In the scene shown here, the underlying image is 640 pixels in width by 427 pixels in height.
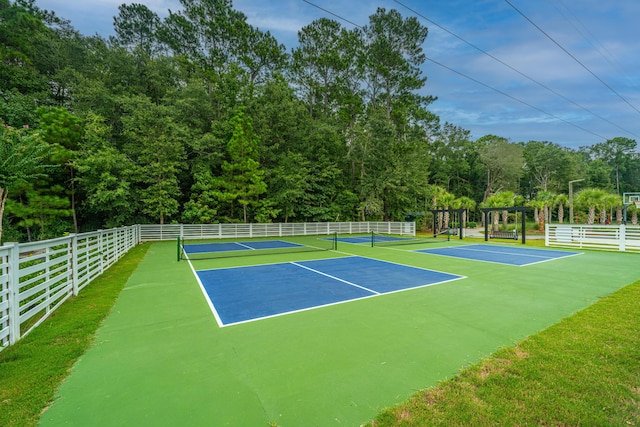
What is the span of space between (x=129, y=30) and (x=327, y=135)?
20.4 m

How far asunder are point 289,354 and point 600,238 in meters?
17.6

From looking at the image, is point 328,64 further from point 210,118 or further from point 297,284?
point 297,284

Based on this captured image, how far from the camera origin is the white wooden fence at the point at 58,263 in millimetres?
3521

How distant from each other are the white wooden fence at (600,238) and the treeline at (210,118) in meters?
12.2

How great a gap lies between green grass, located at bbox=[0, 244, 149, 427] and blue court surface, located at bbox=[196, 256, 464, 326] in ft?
5.83

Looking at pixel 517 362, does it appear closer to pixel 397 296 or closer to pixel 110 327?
pixel 397 296

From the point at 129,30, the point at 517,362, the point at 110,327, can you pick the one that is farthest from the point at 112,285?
the point at 129,30

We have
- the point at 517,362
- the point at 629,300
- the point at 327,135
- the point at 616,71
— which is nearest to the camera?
the point at 517,362

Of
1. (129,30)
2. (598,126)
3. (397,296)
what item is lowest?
(397,296)

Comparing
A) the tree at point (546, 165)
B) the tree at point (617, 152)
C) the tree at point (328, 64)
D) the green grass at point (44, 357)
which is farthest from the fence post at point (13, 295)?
the tree at point (617, 152)

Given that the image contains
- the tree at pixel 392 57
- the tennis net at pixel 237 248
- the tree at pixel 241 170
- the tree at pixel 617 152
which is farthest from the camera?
the tree at pixel 617 152

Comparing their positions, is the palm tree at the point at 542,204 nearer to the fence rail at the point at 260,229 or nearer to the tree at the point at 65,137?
the fence rail at the point at 260,229

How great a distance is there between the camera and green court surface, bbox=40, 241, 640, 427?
7.91 ft

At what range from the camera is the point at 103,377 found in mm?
2928
